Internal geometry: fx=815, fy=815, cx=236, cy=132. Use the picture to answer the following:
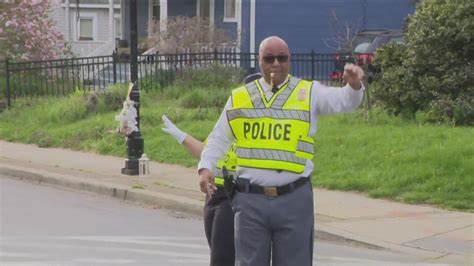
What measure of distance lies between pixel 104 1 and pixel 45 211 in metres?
25.3

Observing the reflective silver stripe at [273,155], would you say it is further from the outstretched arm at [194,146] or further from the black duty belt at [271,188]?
the outstretched arm at [194,146]

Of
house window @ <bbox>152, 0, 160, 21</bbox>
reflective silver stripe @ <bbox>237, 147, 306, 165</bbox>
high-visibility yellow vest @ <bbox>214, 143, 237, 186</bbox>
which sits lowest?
high-visibility yellow vest @ <bbox>214, 143, 237, 186</bbox>

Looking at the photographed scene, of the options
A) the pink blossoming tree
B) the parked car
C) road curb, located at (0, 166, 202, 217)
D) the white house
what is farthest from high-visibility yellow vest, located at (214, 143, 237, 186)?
the white house

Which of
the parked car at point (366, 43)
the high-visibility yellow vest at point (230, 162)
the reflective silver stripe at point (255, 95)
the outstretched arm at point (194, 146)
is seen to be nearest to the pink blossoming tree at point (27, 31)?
the parked car at point (366, 43)

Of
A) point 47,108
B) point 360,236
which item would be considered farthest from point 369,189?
point 47,108

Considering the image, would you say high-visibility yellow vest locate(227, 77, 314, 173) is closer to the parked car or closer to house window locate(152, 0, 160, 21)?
the parked car

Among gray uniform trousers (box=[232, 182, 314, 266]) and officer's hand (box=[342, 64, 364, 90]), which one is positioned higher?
officer's hand (box=[342, 64, 364, 90])

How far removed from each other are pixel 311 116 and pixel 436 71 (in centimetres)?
910

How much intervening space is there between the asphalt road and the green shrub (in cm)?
514

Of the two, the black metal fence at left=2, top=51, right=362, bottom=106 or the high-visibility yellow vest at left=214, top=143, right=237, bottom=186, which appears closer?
the high-visibility yellow vest at left=214, top=143, right=237, bottom=186

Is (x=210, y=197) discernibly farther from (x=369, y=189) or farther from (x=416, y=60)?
(x=416, y=60)

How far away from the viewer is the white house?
110 ft

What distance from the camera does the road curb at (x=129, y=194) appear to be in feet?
27.4

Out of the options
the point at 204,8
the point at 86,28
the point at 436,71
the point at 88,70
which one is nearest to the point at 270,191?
the point at 436,71
